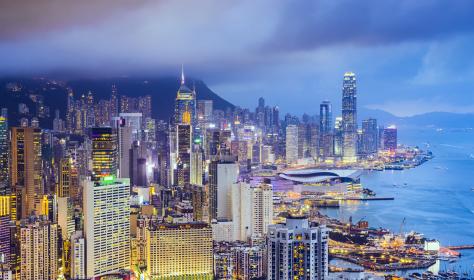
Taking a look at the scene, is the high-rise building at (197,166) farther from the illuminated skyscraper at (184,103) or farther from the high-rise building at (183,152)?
the illuminated skyscraper at (184,103)

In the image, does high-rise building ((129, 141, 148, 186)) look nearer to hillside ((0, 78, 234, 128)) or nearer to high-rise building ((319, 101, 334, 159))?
hillside ((0, 78, 234, 128))

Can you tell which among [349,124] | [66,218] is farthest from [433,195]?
[66,218]

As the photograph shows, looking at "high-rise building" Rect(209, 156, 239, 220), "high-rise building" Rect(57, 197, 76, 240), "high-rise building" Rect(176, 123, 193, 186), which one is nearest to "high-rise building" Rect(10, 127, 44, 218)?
"high-rise building" Rect(57, 197, 76, 240)

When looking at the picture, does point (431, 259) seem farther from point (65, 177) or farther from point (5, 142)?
point (5, 142)

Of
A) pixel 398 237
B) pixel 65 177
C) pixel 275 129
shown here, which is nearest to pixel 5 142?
pixel 65 177

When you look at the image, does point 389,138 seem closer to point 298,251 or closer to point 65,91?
point 65,91
